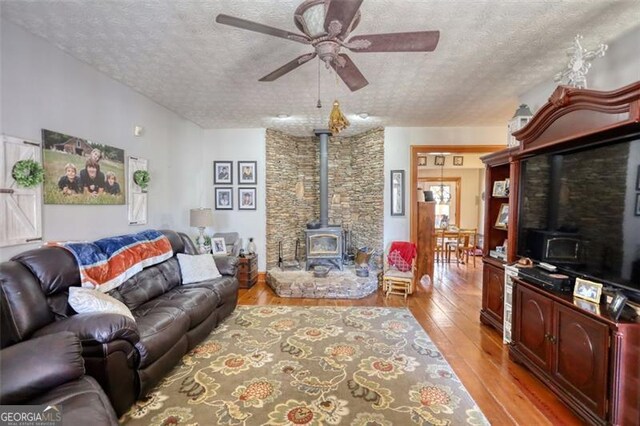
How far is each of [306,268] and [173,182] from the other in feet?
8.61

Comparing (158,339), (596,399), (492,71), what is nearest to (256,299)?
(158,339)

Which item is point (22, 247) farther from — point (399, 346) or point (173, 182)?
point (399, 346)

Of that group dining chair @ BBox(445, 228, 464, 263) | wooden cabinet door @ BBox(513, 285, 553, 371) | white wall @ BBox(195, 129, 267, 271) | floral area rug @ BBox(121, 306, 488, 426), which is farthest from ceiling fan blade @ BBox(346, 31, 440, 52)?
dining chair @ BBox(445, 228, 464, 263)

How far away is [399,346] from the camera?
286 cm

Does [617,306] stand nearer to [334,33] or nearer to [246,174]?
[334,33]

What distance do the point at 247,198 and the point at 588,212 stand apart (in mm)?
4662

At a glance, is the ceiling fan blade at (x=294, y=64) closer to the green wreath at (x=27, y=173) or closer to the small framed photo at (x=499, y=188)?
the green wreath at (x=27, y=173)

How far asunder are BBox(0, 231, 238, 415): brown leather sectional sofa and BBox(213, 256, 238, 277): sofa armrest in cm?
78

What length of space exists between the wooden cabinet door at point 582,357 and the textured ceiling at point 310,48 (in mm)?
2146

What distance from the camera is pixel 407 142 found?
17.0 ft

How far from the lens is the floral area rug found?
6.25ft

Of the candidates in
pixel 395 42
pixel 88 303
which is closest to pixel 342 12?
pixel 395 42

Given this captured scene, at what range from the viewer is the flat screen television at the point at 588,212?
1821mm
